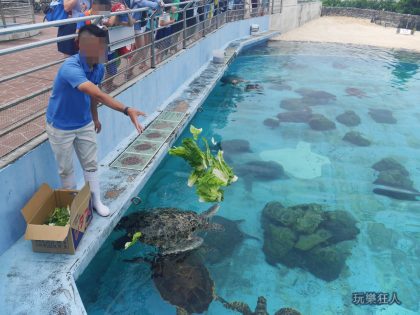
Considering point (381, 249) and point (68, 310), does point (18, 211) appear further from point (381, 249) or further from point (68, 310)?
point (381, 249)

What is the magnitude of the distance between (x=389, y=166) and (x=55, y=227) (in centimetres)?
688

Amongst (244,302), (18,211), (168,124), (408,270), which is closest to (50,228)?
(18,211)

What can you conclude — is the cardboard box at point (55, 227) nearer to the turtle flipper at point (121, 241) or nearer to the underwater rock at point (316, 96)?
the turtle flipper at point (121, 241)

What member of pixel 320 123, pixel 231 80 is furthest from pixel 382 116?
pixel 231 80

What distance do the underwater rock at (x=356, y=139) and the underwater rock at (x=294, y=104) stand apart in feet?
6.60

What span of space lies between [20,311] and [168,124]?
4.75m

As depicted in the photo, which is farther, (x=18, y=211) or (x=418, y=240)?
(x=418, y=240)

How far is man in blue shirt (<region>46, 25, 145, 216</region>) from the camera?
3391mm

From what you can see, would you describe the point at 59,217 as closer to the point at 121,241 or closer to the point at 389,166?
the point at 121,241

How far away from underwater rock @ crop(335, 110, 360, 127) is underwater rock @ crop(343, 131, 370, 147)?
0.69 meters

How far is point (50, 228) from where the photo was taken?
12.0 feet

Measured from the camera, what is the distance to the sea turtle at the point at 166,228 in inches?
190

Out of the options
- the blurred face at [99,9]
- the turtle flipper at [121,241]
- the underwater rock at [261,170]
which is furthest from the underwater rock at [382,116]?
the turtle flipper at [121,241]

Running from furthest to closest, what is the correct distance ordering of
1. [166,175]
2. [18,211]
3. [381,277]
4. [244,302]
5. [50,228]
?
[166,175] → [381,277] → [244,302] → [18,211] → [50,228]
